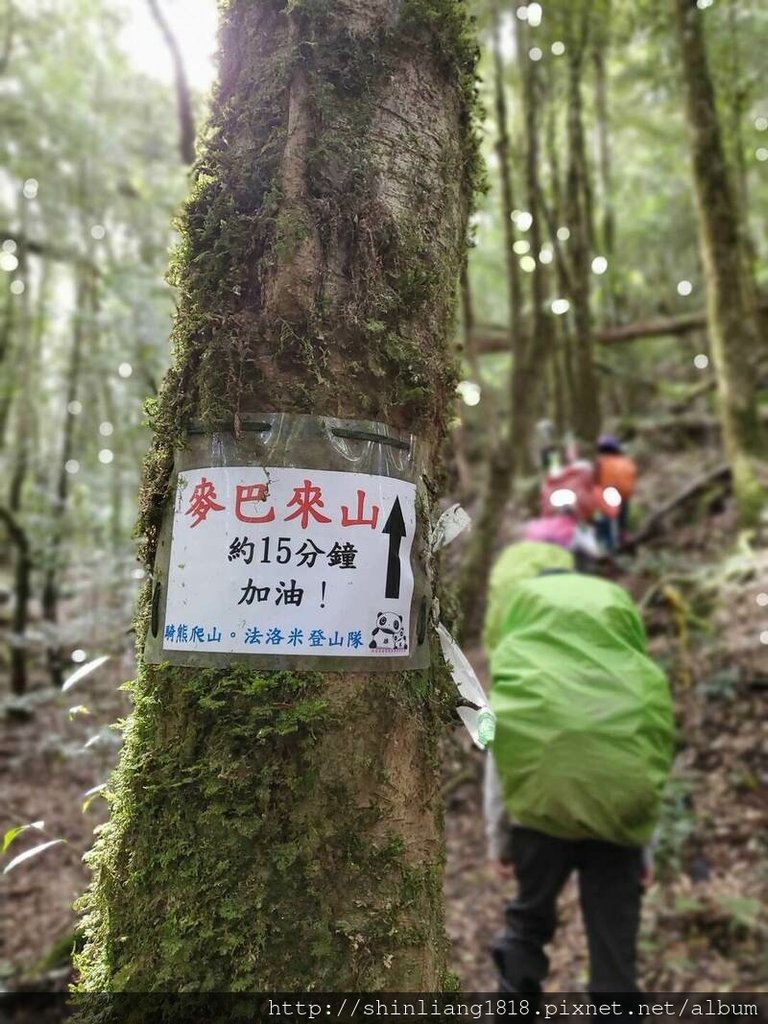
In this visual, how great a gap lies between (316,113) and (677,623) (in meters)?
6.18

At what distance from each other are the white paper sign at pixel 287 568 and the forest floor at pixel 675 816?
91 centimetres

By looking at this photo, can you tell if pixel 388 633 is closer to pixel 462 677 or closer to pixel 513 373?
pixel 462 677

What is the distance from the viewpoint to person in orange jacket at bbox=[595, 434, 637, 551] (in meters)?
8.53

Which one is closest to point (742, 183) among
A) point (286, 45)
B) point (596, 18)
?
point (596, 18)

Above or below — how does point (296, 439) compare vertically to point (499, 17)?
below

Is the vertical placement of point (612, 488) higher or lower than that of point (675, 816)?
higher

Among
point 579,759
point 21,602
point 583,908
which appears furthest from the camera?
point 21,602

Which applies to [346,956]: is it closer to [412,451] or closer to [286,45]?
[412,451]

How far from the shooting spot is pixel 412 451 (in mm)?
1312

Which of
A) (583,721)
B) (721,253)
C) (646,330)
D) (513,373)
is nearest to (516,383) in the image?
(513,373)

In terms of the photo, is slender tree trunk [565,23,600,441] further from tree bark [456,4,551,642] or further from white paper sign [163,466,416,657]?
white paper sign [163,466,416,657]

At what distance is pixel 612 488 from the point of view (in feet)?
28.2

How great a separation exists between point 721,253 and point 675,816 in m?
6.05

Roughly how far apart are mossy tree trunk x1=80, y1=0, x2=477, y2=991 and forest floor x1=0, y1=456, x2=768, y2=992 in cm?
83
